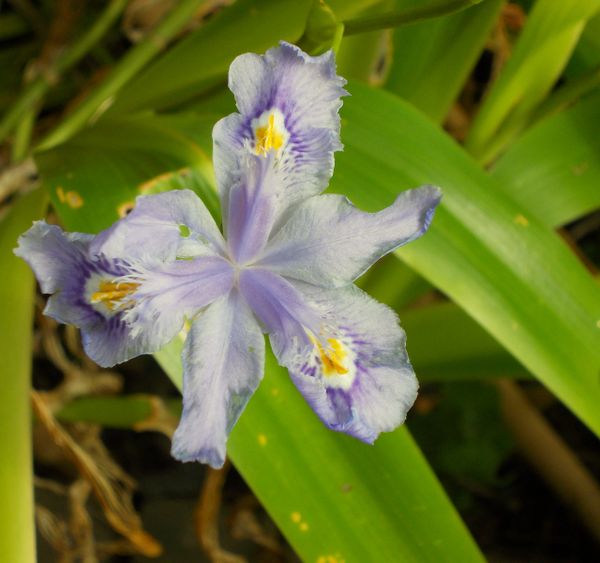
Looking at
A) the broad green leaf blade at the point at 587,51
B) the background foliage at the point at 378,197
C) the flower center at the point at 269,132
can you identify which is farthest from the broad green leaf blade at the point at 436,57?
the flower center at the point at 269,132

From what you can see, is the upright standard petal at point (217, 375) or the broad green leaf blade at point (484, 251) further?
the broad green leaf blade at point (484, 251)

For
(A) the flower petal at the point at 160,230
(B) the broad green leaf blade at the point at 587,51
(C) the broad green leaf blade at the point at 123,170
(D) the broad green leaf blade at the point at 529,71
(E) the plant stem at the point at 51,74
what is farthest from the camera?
(E) the plant stem at the point at 51,74

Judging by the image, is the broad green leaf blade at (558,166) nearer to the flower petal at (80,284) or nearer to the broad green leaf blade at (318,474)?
the broad green leaf blade at (318,474)

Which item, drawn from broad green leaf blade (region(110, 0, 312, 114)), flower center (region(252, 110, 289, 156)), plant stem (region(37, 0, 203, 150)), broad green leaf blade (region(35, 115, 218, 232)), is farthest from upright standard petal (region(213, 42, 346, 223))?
plant stem (region(37, 0, 203, 150))

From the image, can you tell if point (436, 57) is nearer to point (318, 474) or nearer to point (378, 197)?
point (378, 197)

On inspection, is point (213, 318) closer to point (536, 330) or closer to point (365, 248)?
point (365, 248)

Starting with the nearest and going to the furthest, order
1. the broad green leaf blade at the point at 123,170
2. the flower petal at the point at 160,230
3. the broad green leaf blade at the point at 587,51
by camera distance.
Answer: the flower petal at the point at 160,230, the broad green leaf blade at the point at 123,170, the broad green leaf blade at the point at 587,51

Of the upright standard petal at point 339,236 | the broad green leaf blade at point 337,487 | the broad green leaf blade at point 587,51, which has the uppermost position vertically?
the broad green leaf blade at point 587,51
